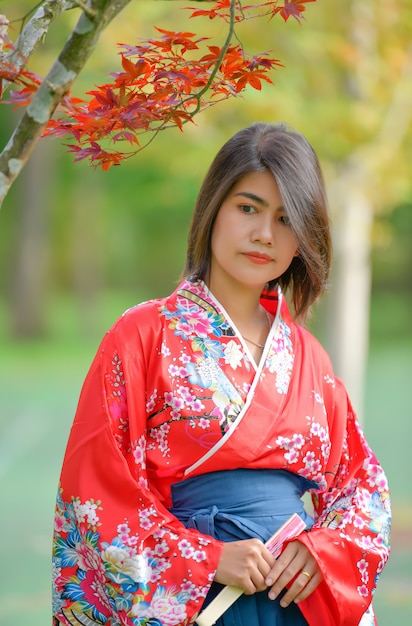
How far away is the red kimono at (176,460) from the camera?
217cm

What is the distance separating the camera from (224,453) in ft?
7.35

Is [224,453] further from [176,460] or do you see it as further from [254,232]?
[254,232]

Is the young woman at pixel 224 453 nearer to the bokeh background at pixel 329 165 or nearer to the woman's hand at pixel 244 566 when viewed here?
the woman's hand at pixel 244 566

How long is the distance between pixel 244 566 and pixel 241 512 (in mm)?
141

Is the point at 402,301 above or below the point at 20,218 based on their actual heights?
above

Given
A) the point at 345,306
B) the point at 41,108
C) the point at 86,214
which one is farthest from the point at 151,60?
the point at 86,214

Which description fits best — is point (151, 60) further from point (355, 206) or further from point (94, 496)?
point (355, 206)

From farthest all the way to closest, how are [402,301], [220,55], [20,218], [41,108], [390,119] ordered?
1. [402,301]
2. [20,218]
3. [390,119]
4. [220,55]
5. [41,108]

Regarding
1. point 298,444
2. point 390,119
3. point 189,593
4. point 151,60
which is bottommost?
point 189,593

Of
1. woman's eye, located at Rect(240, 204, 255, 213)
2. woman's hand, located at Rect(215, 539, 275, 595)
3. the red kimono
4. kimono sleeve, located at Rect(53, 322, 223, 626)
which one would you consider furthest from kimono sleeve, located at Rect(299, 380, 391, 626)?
woman's eye, located at Rect(240, 204, 255, 213)

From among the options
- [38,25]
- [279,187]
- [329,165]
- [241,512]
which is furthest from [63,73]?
[329,165]

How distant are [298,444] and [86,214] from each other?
2292 centimetres

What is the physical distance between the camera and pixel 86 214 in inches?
978

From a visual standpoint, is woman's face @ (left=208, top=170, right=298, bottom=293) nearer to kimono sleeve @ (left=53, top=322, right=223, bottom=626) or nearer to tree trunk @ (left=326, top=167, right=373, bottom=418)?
kimono sleeve @ (left=53, top=322, right=223, bottom=626)
